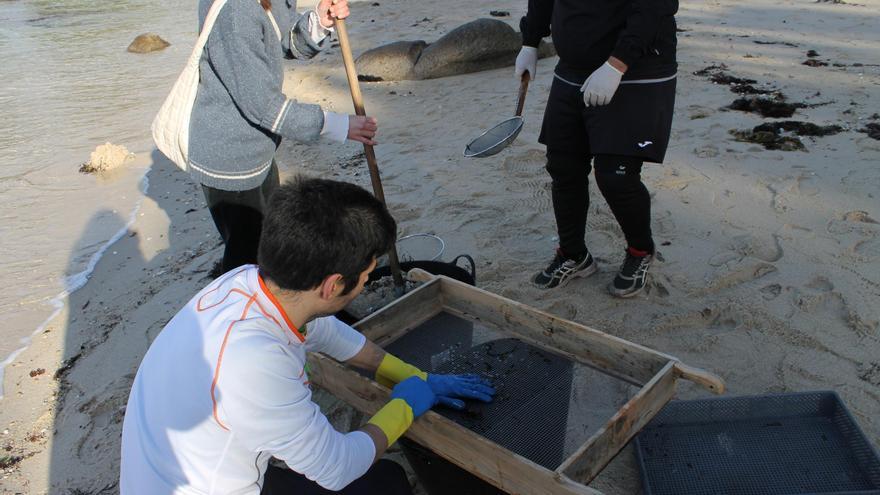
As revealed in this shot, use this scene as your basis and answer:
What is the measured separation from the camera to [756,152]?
4930 mm

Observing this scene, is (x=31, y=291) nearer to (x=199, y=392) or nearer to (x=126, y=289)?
(x=126, y=289)

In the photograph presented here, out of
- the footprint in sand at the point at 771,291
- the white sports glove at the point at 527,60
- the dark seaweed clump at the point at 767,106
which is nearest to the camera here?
the footprint in sand at the point at 771,291

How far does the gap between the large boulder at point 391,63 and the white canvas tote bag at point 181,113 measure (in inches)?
231

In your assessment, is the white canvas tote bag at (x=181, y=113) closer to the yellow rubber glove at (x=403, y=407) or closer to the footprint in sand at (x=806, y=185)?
the yellow rubber glove at (x=403, y=407)

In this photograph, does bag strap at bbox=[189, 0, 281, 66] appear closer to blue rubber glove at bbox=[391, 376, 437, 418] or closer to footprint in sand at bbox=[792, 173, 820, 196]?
blue rubber glove at bbox=[391, 376, 437, 418]

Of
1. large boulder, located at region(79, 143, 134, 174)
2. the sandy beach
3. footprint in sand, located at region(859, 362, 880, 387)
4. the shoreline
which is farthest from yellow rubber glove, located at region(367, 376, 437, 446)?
large boulder, located at region(79, 143, 134, 174)

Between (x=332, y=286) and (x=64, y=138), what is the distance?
865 centimetres

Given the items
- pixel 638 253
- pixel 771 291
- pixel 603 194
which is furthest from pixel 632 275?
pixel 771 291

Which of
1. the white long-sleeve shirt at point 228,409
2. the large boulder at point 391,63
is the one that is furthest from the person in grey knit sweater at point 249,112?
the large boulder at point 391,63

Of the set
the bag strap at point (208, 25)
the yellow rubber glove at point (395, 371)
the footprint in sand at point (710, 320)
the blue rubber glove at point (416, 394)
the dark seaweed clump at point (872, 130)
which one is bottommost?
the footprint in sand at point (710, 320)

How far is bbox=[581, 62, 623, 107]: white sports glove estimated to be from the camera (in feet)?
9.39

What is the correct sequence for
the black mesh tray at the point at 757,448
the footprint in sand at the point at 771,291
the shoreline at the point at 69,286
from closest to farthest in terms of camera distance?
the black mesh tray at the point at 757,448 < the footprint in sand at the point at 771,291 < the shoreline at the point at 69,286

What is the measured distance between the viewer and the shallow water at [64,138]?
5.19m

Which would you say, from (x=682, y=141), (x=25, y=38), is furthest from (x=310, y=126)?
Result: (x=25, y=38)
